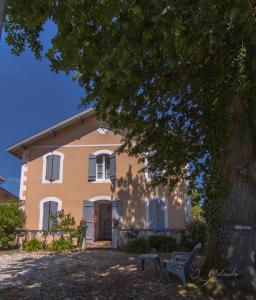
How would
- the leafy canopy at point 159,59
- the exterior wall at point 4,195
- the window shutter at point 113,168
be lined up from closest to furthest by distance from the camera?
the leafy canopy at point 159,59 → the window shutter at point 113,168 → the exterior wall at point 4,195

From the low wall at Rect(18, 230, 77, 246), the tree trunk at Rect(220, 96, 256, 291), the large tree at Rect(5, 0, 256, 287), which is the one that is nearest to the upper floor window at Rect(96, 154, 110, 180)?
the low wall at Rect(18, 230, 77, 246)

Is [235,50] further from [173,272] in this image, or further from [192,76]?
[173,272]

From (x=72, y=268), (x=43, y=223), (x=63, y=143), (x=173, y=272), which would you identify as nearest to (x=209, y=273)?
(x=173, y=272)

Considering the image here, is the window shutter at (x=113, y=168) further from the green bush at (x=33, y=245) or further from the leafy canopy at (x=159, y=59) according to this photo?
the leafy canopy at (x=159, y=59)

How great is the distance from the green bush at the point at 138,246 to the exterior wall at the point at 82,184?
1939 millimetres

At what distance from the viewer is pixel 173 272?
6250 mm

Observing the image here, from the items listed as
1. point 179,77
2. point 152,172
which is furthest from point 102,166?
point 179,77

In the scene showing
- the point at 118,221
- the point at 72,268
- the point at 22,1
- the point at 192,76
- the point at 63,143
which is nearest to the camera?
the point at 22,1

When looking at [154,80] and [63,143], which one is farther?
[63,143]

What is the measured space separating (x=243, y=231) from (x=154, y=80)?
4.07 metres

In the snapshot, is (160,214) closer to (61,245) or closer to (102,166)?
(102,166)

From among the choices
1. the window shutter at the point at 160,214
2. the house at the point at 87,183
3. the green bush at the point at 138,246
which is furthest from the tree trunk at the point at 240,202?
the window shutter at the point at 160,214

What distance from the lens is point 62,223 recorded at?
14.1m

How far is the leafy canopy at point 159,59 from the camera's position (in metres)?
4.16
